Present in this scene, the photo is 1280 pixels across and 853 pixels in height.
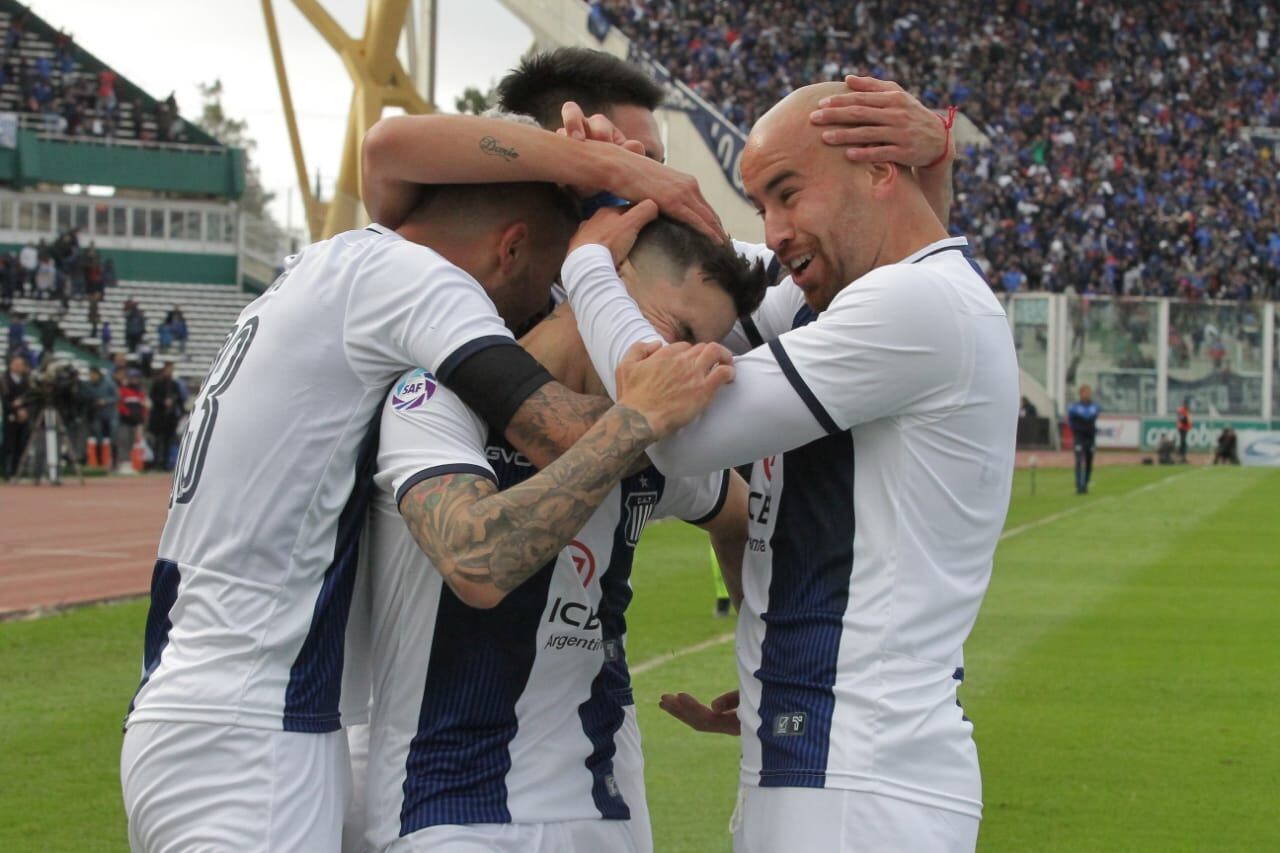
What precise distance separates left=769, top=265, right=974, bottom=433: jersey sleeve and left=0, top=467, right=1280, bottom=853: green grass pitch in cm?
376

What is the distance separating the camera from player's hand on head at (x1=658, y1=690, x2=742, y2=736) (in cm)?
367

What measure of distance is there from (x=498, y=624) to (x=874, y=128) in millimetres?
1172

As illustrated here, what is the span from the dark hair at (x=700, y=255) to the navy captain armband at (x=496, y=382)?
418mm

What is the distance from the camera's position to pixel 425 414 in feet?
9.51

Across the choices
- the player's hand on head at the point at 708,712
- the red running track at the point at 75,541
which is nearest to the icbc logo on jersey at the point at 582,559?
the player's hand on head at the point at 708,712

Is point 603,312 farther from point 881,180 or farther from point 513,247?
point 881,180

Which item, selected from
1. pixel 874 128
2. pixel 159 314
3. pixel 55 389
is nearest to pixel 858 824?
pixel 874 128

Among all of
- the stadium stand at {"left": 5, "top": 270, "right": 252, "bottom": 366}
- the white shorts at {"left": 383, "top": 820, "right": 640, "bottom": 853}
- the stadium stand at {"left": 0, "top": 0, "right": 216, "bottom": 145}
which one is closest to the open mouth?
the white shorts at {"left": 383, "top": 820, "right": 640, "bottom": 853}

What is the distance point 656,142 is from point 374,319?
Answer: 3.61ft

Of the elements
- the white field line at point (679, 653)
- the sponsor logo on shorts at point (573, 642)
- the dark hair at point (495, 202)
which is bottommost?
the white field line at point (679, 653)

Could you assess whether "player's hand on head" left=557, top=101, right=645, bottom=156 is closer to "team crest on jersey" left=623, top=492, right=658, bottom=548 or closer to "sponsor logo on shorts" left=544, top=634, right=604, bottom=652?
"team crest on jersey" left=623, top=492, right=658, bottom=548

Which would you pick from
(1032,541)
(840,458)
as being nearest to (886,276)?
(840,458)

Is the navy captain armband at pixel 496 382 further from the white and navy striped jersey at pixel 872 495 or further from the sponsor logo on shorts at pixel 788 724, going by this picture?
the sponsor logo on shorts at pixel 788 724

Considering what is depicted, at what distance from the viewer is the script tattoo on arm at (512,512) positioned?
271 centimetres
